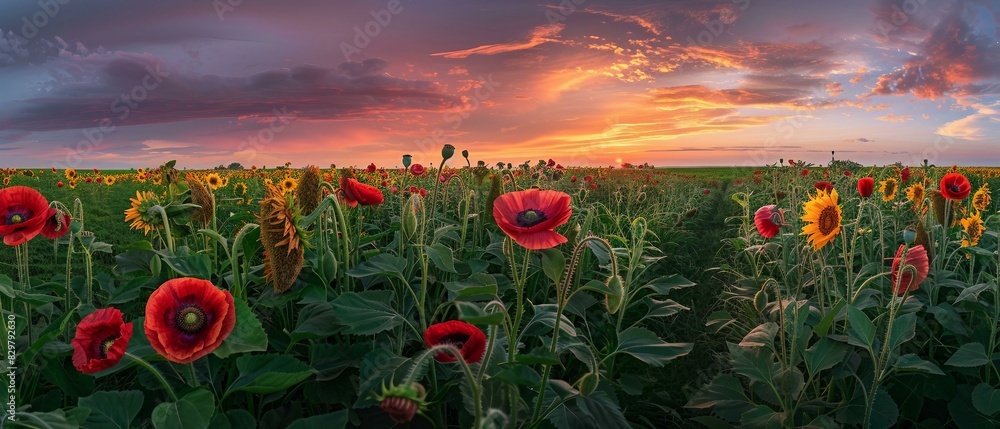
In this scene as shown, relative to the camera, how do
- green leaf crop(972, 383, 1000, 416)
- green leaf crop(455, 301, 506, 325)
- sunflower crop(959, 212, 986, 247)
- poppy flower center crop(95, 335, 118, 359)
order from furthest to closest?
sunflower crop(959, 212, 986, 247) → green leaf crop(972, 383, 1000, 416) → poppy flower center crop(95, 335, 118, 359) → green leaf crop(455, 301, 506, 325)

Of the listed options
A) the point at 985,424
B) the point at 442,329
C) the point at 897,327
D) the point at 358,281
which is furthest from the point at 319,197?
the point at 985,424

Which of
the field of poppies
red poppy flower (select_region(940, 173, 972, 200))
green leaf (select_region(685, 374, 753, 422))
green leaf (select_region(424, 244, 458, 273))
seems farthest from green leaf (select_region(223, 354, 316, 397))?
red poppy flower (select_region(940, 173, 972, 200))

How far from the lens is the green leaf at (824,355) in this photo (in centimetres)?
189

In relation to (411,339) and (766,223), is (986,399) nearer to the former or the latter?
(766,223)

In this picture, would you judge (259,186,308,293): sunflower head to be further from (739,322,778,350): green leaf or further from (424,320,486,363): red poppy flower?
(739,322,778,350): green leaf

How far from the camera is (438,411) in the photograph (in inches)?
67.2

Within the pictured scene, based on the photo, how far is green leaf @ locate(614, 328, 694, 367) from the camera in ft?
4.89

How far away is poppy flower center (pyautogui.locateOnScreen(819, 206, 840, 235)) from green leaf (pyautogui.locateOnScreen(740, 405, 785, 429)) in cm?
72

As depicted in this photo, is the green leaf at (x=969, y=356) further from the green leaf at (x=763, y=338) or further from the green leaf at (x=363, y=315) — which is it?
the green leaf at (x=363, y=315)

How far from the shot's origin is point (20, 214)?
186 centimetres

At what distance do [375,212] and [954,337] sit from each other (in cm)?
355

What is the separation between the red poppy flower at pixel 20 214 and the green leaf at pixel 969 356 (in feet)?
9.57

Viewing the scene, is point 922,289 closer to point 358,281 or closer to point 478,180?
point 478,180

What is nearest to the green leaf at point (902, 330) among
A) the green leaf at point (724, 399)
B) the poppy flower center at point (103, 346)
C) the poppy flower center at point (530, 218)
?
the green leaf at point (724, 399)
